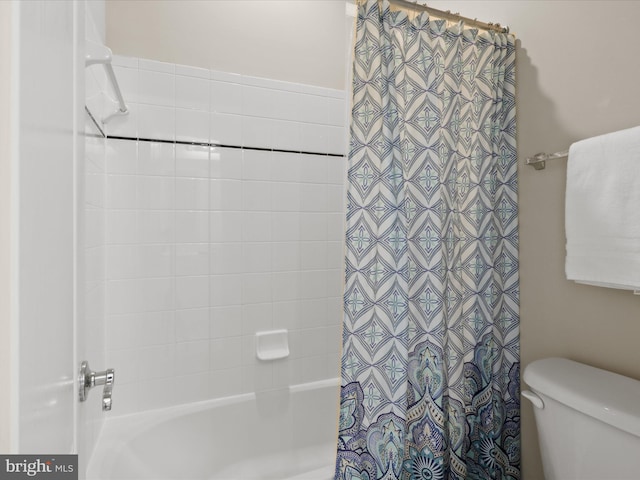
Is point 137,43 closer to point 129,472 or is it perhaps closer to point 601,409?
point 129,472

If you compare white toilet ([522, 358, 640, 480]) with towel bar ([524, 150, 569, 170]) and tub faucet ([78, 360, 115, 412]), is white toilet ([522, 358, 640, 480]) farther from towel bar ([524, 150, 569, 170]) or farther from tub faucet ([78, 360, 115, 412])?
tub faucet ([78, 360, 115, 412])

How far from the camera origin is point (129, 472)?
4.16 ft

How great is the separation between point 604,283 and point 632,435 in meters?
0.41

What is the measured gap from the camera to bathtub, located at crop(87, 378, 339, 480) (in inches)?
53.2

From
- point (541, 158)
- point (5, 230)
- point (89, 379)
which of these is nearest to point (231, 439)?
point (89, 379)

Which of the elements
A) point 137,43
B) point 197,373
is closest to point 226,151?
point 137,43

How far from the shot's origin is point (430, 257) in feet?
4.25

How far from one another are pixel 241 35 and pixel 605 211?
162 cm

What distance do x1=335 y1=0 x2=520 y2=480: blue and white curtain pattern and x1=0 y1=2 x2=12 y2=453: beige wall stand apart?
0.97 meters

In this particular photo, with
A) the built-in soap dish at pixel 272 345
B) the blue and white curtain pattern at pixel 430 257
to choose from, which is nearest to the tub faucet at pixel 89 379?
the blue and white curtain pattern at pixel 430 257

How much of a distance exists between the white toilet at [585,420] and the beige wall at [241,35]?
63.3 inches

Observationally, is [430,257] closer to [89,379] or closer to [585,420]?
[585,420]

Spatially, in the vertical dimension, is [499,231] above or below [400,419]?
above

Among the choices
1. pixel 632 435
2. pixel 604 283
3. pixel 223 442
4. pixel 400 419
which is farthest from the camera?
pixel 223 442
